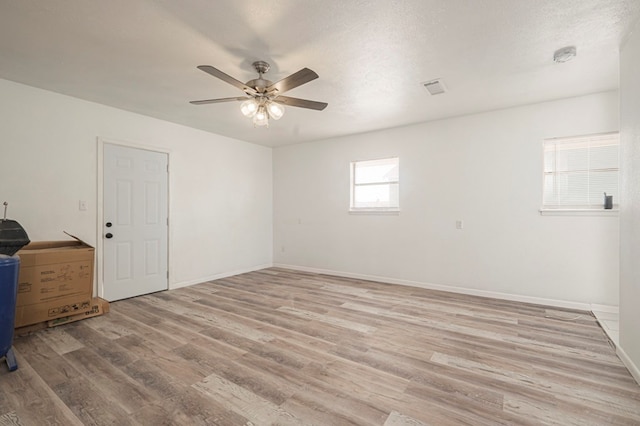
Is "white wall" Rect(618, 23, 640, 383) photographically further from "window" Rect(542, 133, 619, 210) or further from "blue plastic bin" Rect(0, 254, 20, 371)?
"blue plastic bin" Rect(0, 254, 20, 371)

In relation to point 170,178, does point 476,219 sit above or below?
below

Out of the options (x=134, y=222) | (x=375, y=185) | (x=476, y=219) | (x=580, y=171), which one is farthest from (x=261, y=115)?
(x=580, y=171)

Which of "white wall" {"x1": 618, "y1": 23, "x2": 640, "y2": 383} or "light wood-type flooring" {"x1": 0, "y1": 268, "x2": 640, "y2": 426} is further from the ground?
"white wall" {"x1": 618, "y1": 23, "x2": 640, "y2": 383}

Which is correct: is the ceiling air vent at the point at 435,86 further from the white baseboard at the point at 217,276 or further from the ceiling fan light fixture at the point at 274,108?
the white baseboard at the point at 217,276

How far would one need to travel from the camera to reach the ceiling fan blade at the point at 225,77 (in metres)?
2.15

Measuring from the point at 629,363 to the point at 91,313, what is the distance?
5254mm

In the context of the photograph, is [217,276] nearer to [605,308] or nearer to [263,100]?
[263,100]

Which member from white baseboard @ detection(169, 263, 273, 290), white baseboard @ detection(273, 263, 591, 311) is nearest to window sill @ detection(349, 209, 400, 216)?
white baseboard @ detection(273, 263, 591, 311)

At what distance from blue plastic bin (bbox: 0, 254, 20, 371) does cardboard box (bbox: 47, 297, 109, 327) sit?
34.0 inches

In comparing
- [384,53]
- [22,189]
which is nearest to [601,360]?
[384,53]

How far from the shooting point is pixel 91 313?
11.0ft

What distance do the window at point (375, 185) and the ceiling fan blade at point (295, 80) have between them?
303cm

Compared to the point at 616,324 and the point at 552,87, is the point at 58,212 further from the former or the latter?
the point at 616,324

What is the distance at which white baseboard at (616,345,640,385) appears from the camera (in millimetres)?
2095
